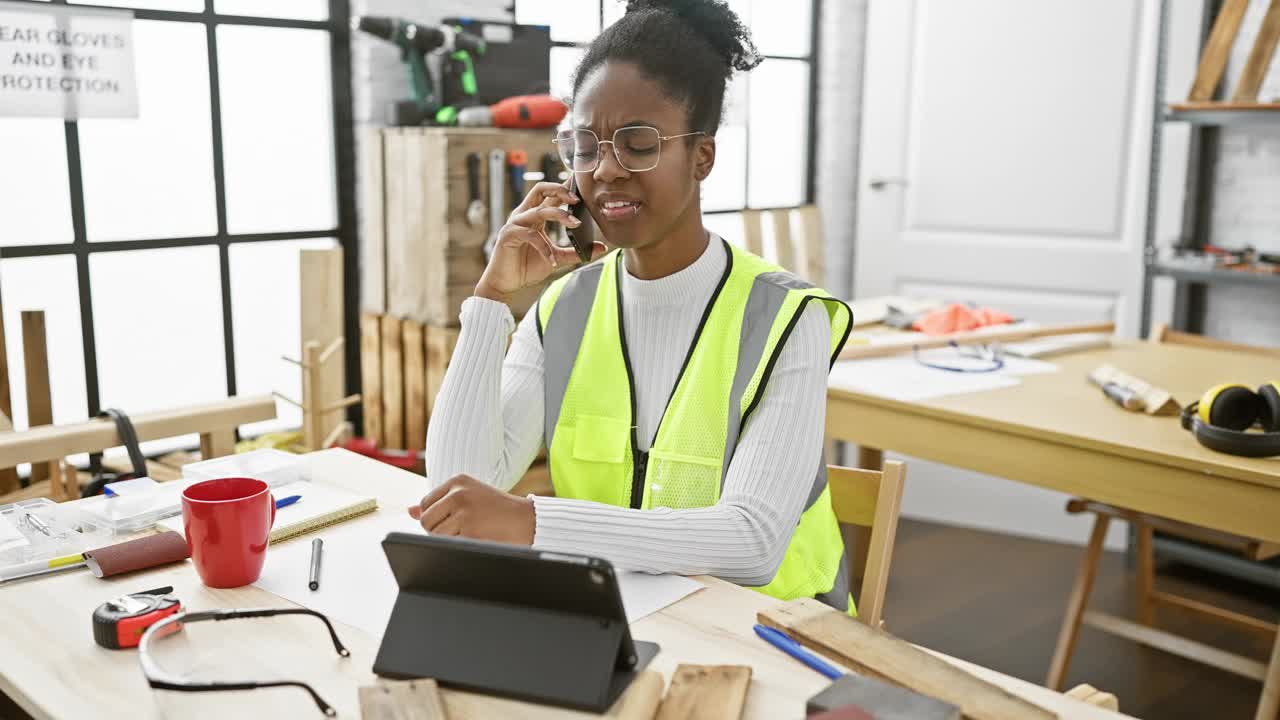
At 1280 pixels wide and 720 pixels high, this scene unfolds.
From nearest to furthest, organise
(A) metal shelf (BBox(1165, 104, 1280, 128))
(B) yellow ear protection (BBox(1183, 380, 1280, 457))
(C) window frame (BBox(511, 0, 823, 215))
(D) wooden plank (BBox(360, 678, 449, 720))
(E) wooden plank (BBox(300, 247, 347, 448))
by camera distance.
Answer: (D) wooden plank (BBox(360, 678, 449, 720)) < (B) yellow ear protection (BBox(1183, 380, 1280, 457)) < (E) wooden plank (BBox(300, 247, 347, 448)) < (A) metal shelf (BBox(1165, 104, 1280, 128)) < (C) window frame (BBox(511, 0, 823, 215))

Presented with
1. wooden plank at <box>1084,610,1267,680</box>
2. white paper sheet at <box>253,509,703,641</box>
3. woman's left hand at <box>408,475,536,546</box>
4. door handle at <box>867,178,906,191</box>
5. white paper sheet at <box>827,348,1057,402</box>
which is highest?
door handle at <box>867,178,906,191</box>

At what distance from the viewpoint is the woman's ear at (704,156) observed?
1.50m

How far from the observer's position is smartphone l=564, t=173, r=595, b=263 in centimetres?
158

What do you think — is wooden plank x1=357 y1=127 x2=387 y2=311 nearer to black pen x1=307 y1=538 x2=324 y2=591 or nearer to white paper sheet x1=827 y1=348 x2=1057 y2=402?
white paper sheet x1=827 y1=348 x2=1057 y2=402

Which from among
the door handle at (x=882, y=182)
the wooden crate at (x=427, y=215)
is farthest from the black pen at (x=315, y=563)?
the door handle at (x=882, y=182)

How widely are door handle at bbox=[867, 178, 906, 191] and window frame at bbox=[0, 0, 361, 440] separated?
1896 millimetres

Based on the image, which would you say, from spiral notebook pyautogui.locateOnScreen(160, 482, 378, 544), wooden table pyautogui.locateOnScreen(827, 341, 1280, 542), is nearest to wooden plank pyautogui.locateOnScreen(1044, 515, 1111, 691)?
wooden table pyautogui.locateOnScreen(827, 341, 1280, 542)

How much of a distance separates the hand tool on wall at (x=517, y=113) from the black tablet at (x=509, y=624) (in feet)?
6.97

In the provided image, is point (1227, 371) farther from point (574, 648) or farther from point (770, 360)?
point (574, 648)

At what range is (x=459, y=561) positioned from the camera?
988 millimetres

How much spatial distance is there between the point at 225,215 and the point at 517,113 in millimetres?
808

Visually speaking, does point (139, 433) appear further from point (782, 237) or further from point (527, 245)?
point (782, 237)

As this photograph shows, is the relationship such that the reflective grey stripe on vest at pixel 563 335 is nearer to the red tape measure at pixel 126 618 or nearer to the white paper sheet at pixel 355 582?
the white paper sheet at pixel 355 582

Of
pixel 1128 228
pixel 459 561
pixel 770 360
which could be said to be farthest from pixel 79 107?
pixel 1128 228
